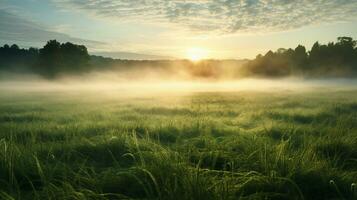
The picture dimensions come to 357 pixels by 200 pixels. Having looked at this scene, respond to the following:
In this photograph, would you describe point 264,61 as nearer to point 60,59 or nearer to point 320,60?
point 320,60

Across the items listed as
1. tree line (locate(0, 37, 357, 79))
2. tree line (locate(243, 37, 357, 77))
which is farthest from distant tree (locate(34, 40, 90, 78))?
tree line (locate(243, 37, 357, 77))

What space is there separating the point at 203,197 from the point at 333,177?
7.33 feet

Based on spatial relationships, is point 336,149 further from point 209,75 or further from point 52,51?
point 209,75

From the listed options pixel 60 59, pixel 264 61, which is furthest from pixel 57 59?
pixel 264 61

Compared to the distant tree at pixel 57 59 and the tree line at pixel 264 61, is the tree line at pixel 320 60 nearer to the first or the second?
the tree line at pixel 264 61

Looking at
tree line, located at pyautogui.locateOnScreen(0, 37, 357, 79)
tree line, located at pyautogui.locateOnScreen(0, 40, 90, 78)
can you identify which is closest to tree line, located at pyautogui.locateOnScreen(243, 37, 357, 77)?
tree line, located at pyautogui.locateOnScreen(0, 37, 357, 79)

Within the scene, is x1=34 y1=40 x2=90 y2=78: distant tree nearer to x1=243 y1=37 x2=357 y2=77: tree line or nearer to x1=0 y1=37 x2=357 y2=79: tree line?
x1=0 y1=37 x2=357 y2=79: tree line

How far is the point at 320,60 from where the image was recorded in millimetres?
77500

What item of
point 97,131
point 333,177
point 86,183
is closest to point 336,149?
point 333,177

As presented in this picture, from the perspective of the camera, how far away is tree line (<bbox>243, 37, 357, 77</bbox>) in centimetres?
7488

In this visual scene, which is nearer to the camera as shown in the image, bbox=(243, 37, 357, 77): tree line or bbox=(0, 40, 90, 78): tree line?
bbox=(0, 40, 90, 78): tree line

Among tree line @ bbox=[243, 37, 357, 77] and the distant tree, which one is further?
tree line @ bbox=[243, 37, 357, 77]

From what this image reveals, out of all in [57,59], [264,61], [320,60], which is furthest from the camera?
[264,61]

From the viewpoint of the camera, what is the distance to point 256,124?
15305 mm
